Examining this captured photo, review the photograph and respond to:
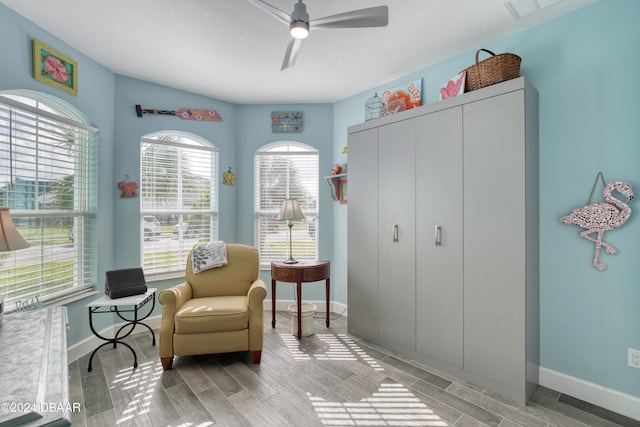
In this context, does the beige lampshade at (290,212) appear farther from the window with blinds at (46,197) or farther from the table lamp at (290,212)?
the window with blinds at (46,197)

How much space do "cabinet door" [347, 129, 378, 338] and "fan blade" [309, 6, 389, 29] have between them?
1.23m

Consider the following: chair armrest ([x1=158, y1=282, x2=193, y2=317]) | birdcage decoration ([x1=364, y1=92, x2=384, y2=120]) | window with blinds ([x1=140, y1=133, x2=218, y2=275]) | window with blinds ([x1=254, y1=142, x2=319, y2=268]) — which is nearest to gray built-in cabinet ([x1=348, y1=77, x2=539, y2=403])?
birdcage decoration ([x1=364, y1=92, x2=384, y2=120])

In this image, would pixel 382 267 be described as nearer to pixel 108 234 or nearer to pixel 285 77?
pixel 285 77

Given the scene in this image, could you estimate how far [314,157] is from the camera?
4.03 meters

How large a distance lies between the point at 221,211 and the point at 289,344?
1843 mm

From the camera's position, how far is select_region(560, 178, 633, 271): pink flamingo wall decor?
194 centimetres

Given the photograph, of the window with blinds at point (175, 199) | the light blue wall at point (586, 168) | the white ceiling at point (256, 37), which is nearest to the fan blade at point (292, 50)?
the white ceiling at point (256, 37)

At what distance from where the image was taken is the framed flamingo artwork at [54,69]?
Answer: 2.36 m

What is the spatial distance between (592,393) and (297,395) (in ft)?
6.40

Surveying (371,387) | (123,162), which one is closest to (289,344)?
(371,387)

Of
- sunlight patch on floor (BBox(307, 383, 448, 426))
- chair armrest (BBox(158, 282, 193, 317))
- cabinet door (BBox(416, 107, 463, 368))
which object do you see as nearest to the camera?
sunlight patch on floor (BBox(307, 383, 448, 426))

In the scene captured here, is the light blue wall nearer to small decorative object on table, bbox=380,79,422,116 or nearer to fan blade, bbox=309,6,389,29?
small decorative object on table, bbox=380,79,422,116

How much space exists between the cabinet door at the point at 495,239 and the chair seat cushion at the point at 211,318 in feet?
5.74

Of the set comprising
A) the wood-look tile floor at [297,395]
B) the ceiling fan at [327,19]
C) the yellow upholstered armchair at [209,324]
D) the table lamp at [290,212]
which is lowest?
the wood-look tile floor at [297,395]
